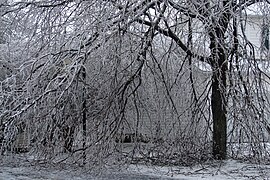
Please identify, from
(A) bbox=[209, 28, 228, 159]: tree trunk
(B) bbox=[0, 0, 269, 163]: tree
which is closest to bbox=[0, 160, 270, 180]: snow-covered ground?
(B) bbox=[0, 0, 269, 163]: tree

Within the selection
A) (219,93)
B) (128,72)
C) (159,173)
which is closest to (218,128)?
(219,93)

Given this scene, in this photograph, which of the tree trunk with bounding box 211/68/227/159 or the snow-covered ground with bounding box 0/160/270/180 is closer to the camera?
the snow-covered ground with bounding box 0/160/270/180

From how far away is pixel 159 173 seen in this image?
8.57m

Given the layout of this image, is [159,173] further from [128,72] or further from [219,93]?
[219,93]

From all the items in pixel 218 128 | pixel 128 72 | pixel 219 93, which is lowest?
pixel 218 128

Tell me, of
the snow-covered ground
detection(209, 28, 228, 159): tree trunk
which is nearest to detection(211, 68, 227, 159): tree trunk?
detection(209, 28, 228, 159): tree trunk

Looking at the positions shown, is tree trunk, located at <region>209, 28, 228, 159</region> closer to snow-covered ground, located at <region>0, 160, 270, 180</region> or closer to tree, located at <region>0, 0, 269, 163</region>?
tree, located at <region>0, 0, 269, 163</region>

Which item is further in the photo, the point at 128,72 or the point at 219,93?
the point at 219,93

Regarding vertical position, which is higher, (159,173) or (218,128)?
(218,128)

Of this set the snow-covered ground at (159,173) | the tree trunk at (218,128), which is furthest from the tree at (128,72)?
the snow-covered ground at (159,173)

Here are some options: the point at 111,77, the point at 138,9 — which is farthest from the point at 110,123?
the point at 138,9

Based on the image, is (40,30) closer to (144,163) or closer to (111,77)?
(111,77)

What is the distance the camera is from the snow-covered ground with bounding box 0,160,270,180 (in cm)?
802

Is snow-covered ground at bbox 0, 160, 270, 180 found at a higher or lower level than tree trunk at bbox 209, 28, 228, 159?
lower
